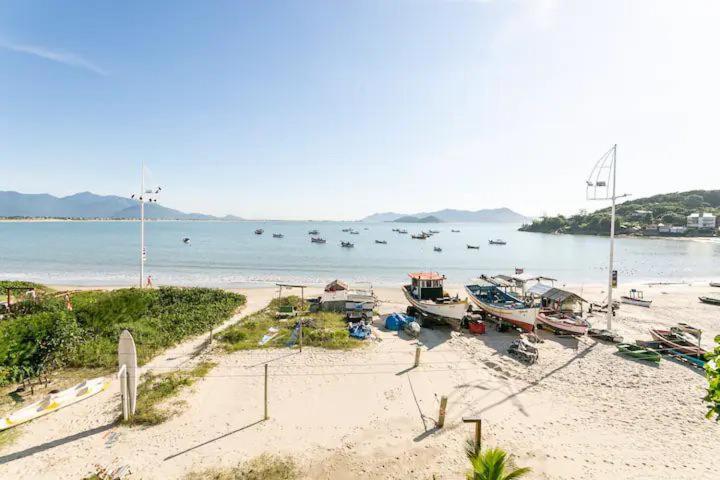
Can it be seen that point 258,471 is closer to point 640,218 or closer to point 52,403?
point 52,403

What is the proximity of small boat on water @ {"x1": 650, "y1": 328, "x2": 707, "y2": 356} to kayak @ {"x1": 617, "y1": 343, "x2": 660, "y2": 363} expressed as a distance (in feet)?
5.23

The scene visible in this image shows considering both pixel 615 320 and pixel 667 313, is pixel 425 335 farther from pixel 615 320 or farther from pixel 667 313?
pixel 667 313

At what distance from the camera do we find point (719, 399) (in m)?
3.91

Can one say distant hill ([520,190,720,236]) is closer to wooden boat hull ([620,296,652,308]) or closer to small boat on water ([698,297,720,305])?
small boat on water ([698,297,720,305])

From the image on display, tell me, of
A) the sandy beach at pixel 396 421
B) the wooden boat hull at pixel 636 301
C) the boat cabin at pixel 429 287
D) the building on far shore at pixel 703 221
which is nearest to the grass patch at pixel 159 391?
the sandy beach at pixel 396 421

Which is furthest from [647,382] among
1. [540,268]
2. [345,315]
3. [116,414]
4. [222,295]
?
[540,268]

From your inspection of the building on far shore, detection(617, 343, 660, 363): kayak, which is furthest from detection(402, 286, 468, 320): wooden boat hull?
the building on far shore

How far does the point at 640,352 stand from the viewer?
16.3 metres

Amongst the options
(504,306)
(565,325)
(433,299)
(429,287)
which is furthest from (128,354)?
(565,325)

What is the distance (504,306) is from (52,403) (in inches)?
867

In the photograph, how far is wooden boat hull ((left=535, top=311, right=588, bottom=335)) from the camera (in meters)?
19.3

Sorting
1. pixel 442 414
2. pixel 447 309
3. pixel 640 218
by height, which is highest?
pixel 640 218

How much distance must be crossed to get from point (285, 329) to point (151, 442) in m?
10.0

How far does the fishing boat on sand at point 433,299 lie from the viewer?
19859 mm
